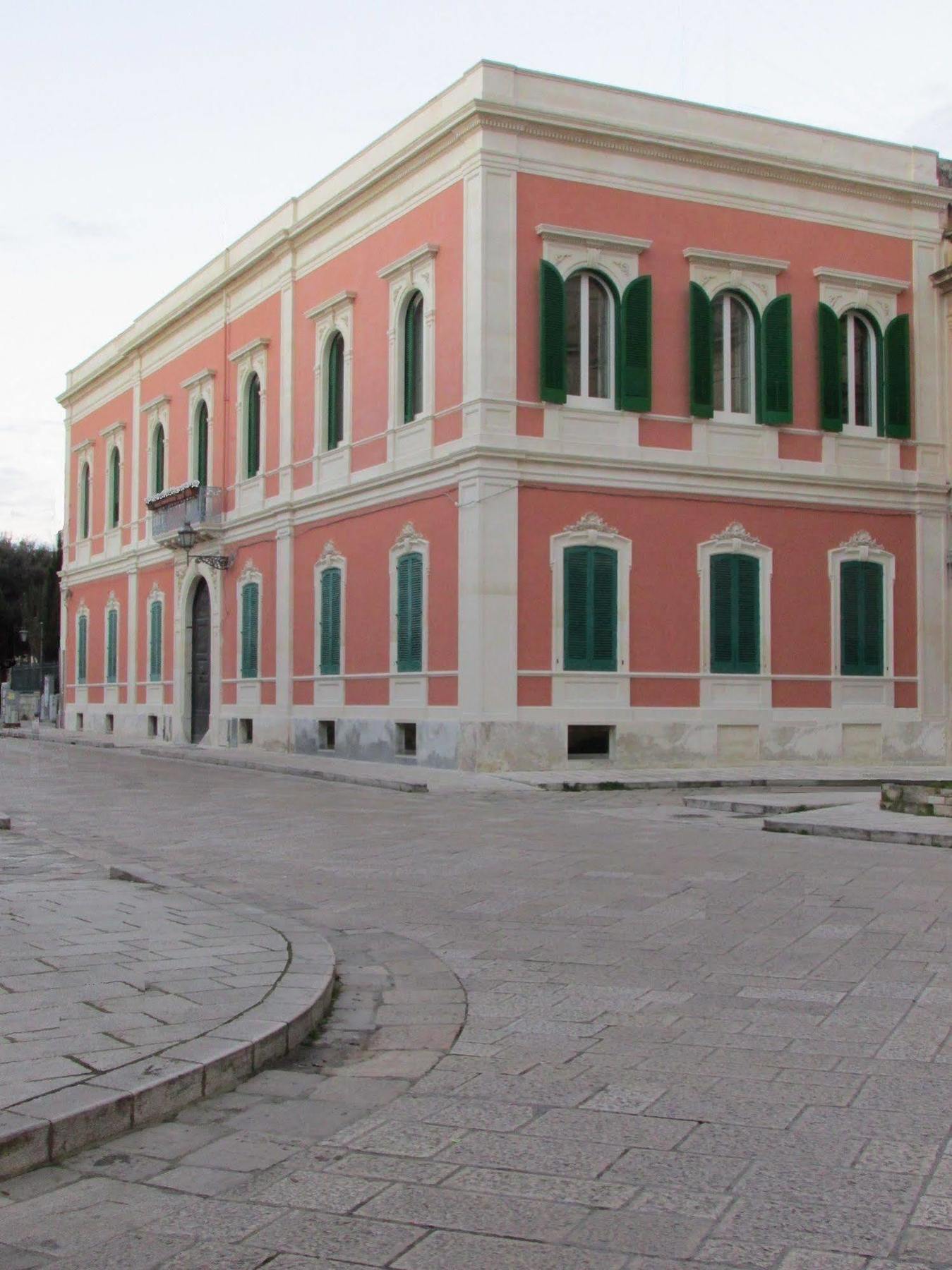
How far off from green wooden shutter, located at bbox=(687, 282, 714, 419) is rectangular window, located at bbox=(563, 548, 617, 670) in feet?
9.13

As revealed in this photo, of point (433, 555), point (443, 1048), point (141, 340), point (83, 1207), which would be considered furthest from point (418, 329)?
point (83, 1207)

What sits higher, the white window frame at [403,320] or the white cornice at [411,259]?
the white cornice at [411,259]

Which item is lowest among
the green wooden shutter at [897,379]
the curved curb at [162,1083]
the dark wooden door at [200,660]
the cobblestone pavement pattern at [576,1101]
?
the cobblestone pavement pattern at [576,1101]

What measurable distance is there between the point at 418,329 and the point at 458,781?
26.7 feet

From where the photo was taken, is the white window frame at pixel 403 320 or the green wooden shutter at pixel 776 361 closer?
the white window frame at pixel 403 320

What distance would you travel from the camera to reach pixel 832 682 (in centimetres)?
2367

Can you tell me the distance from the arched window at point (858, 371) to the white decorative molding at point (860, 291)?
18cm

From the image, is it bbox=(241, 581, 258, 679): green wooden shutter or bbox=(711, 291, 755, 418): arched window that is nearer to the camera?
bbox=(711, 291, 755, 418): arched window

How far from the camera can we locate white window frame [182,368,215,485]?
104 feet

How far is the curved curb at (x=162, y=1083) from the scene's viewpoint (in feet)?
13.4

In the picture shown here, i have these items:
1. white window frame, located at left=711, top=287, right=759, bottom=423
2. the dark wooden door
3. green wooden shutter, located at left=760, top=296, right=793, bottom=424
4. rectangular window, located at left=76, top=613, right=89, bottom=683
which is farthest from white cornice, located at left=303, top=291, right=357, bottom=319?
rectangular window, located at left=76, top=613, right=89, bottom=683

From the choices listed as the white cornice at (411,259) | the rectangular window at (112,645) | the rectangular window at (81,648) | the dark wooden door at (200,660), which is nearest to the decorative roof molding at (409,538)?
the white cornice at (411,259)

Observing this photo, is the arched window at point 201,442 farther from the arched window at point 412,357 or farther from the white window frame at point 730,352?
the white window frame at point 730,352

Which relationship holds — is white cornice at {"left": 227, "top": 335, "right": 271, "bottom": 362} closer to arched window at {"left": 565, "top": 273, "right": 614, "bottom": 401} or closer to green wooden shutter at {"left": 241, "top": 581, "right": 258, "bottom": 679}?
green wooden shutter at {"left": 241, "top": 581, "right": 258, "bottom": 679}
